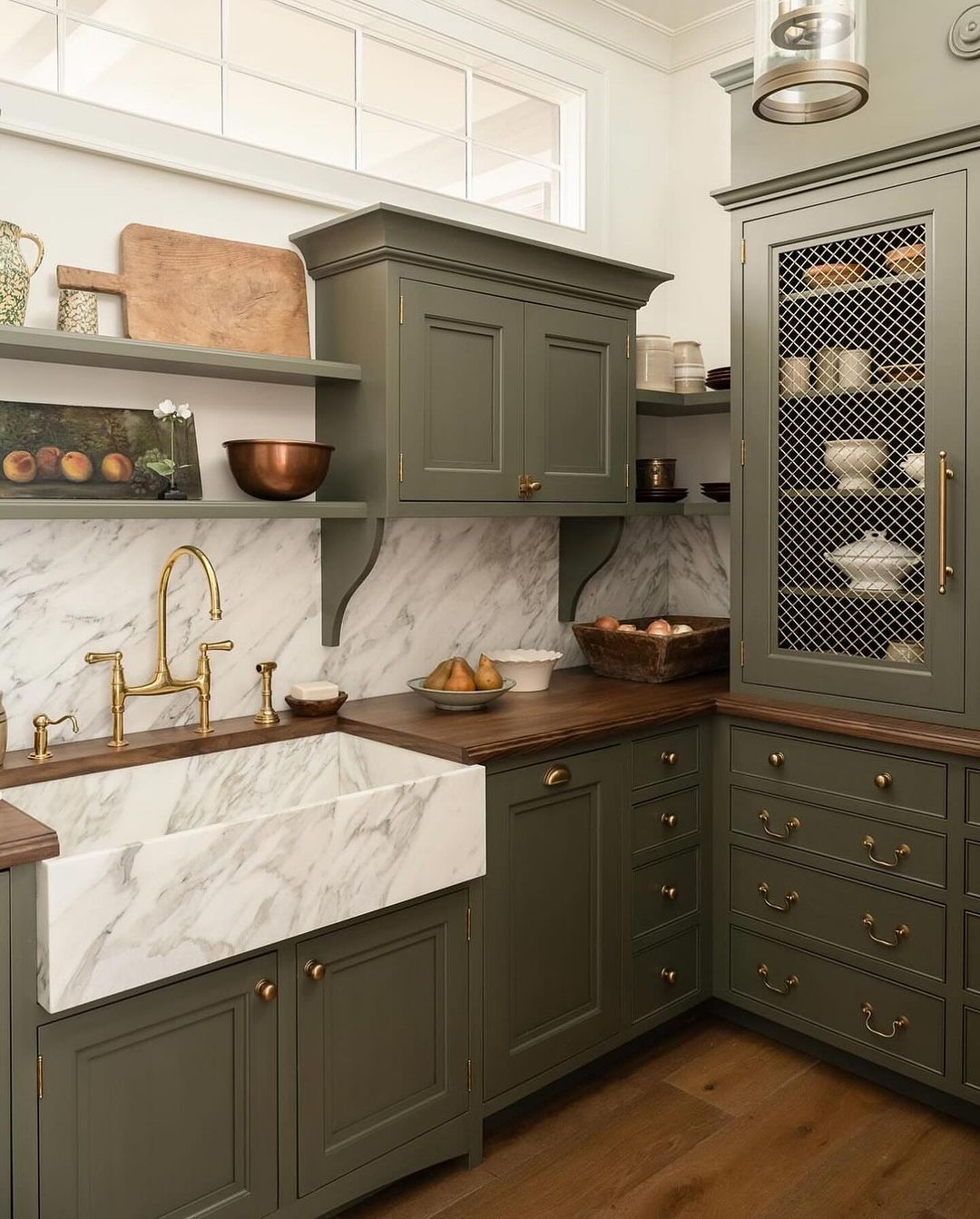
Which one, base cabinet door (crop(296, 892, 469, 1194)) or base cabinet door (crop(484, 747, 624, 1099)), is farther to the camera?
base cabinet door (crop(484, 747, 624, 1099))

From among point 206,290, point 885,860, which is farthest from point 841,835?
point 206,290

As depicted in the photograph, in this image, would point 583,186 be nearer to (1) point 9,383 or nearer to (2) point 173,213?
(2) point 173,213

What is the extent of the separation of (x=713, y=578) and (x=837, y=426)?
0.97 m

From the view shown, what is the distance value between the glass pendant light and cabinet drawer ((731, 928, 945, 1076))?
200cm

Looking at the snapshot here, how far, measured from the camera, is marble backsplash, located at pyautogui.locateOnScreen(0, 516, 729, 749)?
2293 millimetres

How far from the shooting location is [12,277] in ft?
6.73

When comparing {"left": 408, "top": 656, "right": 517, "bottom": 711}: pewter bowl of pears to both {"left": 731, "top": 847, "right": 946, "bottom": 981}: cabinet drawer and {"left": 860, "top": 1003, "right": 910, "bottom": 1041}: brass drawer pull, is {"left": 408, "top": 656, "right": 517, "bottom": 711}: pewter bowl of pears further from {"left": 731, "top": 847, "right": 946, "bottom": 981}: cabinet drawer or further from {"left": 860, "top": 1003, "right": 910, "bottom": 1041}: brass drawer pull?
{"left": 860, "top": 1003, "right": 910, "bottom": 1041}: brass drawer pull

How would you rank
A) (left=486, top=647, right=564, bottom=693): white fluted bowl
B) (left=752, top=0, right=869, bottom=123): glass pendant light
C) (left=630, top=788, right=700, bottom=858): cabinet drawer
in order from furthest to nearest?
(left=486, top=647, right=564, bottom=693): white fluted bowl → (left=630, top=788, right=700, bottom=858): cabinet drawer → (left=752, top=0, right=869, bottom=123): glass pendant light

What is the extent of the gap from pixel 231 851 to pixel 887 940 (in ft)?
5.31

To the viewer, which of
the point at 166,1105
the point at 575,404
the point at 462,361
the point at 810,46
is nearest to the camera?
the point at 810,46

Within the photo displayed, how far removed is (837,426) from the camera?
8.86 ft

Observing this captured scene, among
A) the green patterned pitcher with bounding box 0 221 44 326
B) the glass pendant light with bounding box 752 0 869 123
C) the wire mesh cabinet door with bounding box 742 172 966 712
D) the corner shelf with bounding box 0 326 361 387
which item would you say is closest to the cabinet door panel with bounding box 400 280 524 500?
the corner shelf with bounding box 0 326 361 387

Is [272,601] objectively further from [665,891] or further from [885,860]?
[885,860]

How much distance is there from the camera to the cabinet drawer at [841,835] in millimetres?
2500
